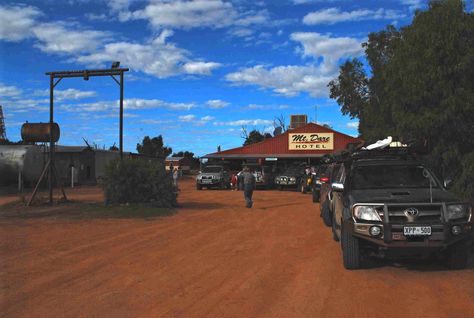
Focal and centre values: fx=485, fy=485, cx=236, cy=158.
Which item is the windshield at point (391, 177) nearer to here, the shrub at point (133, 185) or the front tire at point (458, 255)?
the front tire at point (458, 255)

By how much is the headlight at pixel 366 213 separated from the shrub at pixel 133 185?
11949mm

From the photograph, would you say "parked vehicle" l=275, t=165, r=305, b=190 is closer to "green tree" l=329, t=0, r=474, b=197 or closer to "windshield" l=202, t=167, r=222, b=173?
"windshield" l=202, t=167, r=222, b=173

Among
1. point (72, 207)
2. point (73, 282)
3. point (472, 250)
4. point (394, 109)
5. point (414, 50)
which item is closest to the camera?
point (73, 282)

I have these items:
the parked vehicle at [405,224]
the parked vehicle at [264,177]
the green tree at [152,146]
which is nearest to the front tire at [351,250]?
the parked vehicle at [405,224]

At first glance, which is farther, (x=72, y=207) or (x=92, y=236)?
(x=72, y=207)

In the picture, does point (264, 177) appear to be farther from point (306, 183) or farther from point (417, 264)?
point (417, 264)

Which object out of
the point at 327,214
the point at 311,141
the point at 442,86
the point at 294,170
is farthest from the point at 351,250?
the point at 311,141

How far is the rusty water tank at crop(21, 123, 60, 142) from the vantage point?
66.0 feet

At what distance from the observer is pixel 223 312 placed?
5.59 meters

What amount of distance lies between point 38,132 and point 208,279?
15.5 m

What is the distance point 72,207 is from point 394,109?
1217cm

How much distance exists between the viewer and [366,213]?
7379 mm

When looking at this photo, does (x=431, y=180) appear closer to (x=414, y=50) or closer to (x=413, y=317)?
(x=413, y=317)

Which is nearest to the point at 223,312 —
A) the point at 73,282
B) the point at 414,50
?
the point at 73,282
